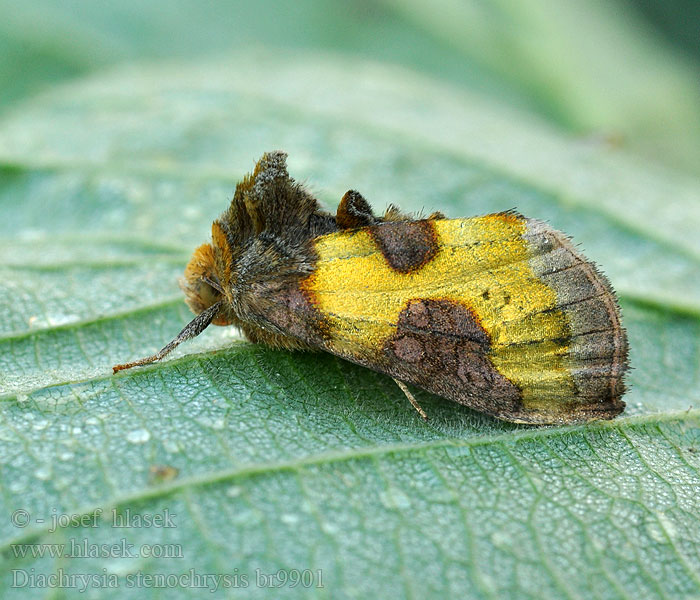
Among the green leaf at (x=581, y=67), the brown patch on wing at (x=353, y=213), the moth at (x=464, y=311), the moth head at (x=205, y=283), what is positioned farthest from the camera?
the green leaf at (x=581, y=67)

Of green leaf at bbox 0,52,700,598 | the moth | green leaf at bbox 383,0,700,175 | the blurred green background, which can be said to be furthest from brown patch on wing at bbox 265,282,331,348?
green leaf at bbox 383,0,700,175

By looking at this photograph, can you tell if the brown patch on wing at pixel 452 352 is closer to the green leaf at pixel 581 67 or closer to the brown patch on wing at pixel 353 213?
the brown patch on wing at pixel 353 213

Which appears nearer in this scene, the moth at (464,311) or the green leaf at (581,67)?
the moth at (464,311)

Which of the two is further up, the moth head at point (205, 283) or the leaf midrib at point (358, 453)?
the moth head at point (205, 283)

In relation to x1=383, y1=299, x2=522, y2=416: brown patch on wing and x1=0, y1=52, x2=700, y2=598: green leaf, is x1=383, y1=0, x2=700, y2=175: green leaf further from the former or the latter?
x1=383, y1=299, x2=522, y2=416: brown patch on wing

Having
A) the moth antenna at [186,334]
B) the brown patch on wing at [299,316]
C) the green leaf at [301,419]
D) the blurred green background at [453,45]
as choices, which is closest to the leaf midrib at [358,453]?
the green leaf at [301,419]

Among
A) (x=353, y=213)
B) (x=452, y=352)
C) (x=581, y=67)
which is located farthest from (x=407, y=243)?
(x=581, y=67)

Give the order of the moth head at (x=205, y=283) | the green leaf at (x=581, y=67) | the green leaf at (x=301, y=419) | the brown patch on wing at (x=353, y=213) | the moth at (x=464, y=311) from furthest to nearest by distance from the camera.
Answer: the green leaf at (x=581, y=67)
the moth head at (x=205, y=283)
the brown patch on wing at (x=353, y=213)
the moth at (x=464, y=311)
the green leaf at (x=301, y=419)

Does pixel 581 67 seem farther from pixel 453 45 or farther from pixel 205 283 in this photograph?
pixel 205 283
